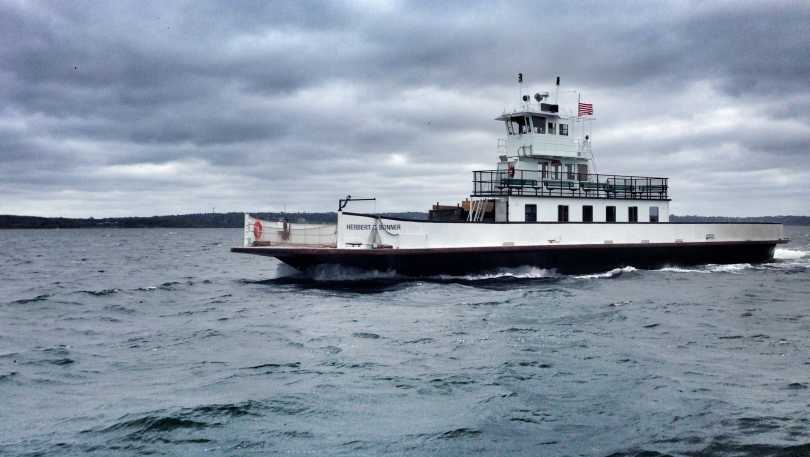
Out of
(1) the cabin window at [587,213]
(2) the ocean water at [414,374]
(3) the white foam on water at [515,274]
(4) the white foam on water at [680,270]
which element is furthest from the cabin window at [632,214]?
(2) the ocean water at [414,374]

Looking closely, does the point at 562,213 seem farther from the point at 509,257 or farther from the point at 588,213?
the point at 509,257

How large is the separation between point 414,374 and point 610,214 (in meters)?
19.9

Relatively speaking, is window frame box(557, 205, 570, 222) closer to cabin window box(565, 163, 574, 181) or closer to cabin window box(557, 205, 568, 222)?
cabin window box(557, 205, 568, 222)

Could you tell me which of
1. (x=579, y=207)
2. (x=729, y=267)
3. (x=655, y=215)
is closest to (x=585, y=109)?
(x=579, y=207)

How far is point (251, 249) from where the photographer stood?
2291cm

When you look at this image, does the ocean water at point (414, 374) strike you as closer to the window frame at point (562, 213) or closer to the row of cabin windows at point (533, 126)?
the window frame at point (562, 213)

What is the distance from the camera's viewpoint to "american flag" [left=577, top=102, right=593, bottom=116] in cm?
2953

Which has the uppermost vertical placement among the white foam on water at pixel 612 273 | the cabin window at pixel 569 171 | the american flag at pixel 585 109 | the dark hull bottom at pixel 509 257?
the american flag at pixel 585 109

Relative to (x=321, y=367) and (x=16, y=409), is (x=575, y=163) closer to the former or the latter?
(x=321, y=367)

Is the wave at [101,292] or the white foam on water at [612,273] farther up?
the white foam on water at [612,273]

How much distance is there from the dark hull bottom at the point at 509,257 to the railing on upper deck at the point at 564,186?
97.4 inches

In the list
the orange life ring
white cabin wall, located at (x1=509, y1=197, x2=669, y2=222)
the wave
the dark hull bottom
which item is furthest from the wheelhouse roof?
the wave

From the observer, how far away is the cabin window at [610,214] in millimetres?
28953


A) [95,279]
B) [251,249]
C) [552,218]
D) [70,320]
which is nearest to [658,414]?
[70,320]
